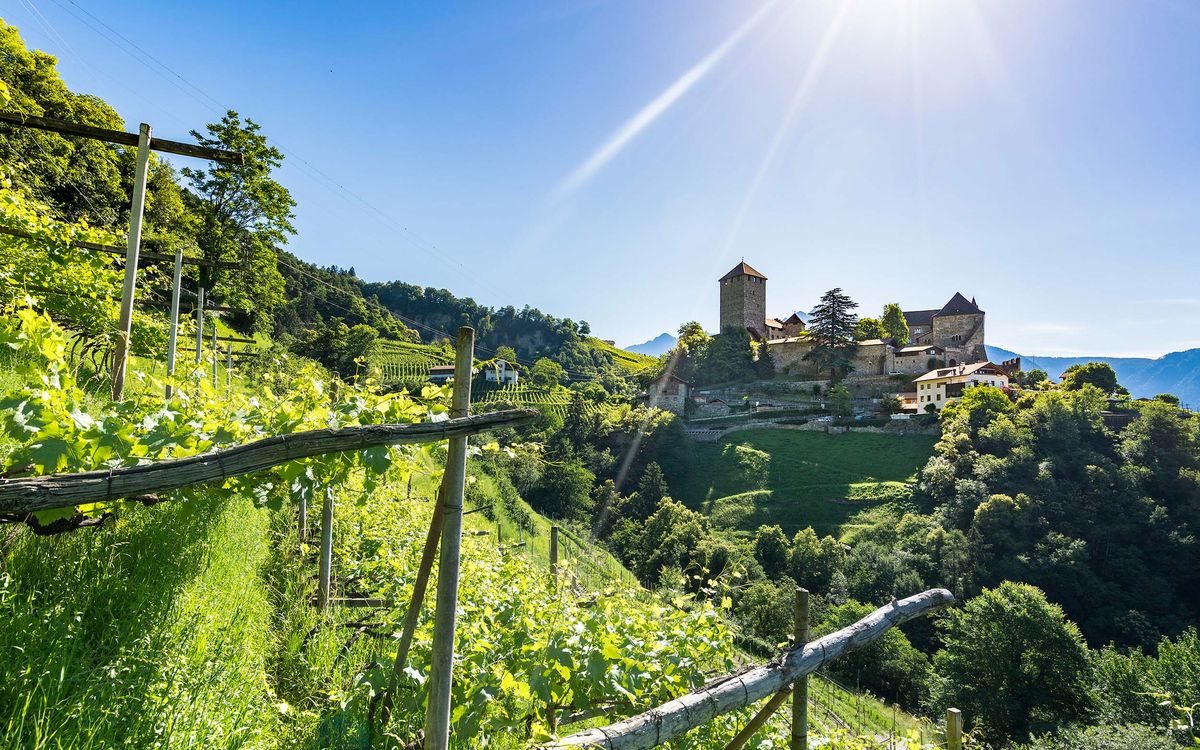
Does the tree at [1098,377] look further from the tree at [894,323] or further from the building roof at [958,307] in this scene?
the tree at [894,323]

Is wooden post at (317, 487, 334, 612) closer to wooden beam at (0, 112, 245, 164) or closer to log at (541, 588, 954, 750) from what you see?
log at (541, 588, 954, 750)

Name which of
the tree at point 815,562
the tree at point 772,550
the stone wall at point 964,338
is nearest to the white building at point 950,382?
the stone wall at point 964,338

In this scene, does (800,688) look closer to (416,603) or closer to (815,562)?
(416,603)

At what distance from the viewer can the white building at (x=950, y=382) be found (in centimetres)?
5006

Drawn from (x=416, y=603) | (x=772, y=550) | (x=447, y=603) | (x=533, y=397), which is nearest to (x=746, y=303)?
(x=533, y=397)

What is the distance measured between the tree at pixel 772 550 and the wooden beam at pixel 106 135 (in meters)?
37.5

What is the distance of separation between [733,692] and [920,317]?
79393 mm

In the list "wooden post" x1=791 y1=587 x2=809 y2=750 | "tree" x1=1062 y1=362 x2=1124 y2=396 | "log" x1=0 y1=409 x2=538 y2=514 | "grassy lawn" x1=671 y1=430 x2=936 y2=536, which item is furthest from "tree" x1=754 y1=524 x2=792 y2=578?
"log" x1=0 y1=409 x2=538 y2=514

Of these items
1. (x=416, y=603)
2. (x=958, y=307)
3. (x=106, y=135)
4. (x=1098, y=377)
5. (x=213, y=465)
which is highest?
(x=958, y=307)

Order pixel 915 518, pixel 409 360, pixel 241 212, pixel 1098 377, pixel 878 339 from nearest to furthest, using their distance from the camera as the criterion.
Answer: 1. pixel 241 212
2. pixel 915 518
3. pixel 1098 377
4. pixel 409 360
5. pixel 878 339

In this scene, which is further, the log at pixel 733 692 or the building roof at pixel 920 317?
the building roof at pixel 920 317

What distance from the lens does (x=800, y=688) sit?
319 cm

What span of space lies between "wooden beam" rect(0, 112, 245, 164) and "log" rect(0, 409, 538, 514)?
4.25 metres

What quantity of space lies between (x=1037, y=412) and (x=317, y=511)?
2096 inches
